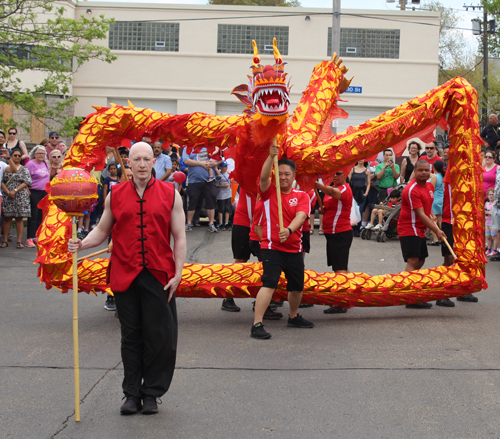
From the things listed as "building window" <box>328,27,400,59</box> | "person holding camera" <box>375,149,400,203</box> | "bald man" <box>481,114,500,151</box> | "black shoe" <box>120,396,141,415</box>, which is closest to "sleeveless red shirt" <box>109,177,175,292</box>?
"black shoe" <box>120,396,141,415</box>

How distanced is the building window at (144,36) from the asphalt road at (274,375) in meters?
19.1

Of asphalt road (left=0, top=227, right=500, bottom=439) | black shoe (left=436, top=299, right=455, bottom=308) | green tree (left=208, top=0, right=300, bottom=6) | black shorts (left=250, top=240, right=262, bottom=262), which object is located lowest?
asphalt road (left=0, top=227, right=500, bottom=439)

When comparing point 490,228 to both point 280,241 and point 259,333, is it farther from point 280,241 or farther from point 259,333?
point 259,333

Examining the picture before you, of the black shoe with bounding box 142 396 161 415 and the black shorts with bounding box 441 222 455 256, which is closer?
the black shoe with bounding box 142 396 161 415

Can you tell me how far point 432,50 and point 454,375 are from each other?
22.1 m

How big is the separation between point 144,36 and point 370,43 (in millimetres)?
8815

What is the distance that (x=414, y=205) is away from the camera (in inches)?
268

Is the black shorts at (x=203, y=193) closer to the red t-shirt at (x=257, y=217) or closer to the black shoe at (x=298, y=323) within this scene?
the red t-shirt at (x=257, y=217)

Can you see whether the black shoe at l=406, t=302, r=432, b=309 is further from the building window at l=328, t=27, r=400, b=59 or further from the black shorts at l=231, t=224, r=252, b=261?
the building window at l=328, t=27, r=400, b=59

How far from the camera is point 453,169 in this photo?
6.51 meters

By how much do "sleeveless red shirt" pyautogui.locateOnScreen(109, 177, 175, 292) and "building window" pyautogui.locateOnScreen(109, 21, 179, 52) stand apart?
21807 mm

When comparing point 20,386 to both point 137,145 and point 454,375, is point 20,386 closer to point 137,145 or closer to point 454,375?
point 137,145

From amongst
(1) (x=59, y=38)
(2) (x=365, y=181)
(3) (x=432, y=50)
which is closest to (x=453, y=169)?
(2) (x=365, y=181)

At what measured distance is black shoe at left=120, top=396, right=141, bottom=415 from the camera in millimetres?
3777
